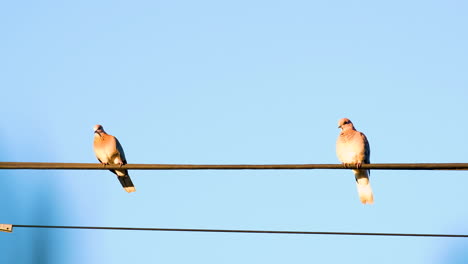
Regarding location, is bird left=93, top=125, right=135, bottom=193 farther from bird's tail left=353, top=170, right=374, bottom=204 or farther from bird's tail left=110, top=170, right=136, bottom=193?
bird's tail left=353, top=170, right=374, bottom=204

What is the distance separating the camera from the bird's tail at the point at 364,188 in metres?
10.1

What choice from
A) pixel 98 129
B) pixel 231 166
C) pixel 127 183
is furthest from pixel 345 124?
pixel 231 166

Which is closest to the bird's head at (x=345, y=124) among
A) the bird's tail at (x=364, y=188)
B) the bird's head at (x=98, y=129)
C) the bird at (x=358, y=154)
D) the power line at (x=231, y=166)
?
the bird at (x=358, y=154)

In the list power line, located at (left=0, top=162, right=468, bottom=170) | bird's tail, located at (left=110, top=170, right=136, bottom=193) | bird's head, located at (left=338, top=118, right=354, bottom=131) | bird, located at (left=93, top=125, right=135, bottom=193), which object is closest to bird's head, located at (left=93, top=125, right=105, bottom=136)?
bird, located at (left=93, top=125, right=135, bottom=193)

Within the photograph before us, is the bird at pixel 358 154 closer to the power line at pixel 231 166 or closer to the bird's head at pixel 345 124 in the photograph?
the bird's head at pixel 345 124

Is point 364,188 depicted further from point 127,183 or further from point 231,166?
point 231,166

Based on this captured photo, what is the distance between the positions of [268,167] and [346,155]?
3.42m

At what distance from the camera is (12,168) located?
7012 millimetres

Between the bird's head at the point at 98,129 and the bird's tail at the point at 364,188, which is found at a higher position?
the bird's head at the point at 98,129

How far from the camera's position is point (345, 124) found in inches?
415

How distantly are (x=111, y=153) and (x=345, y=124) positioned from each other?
8.85 feet

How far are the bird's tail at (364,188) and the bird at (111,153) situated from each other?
103 inches

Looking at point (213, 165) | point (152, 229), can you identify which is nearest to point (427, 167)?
point (213, 165)

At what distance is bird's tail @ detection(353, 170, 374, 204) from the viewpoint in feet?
33.2
